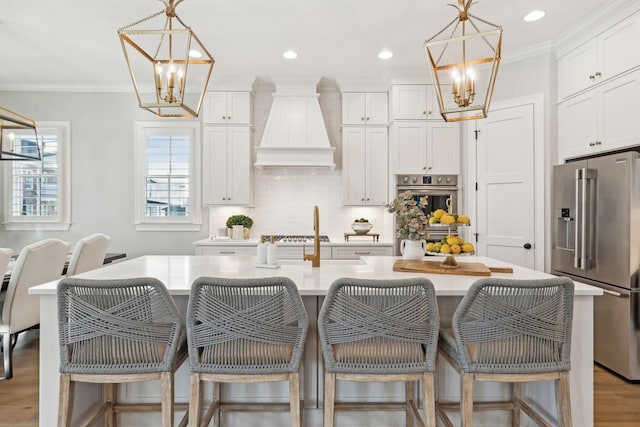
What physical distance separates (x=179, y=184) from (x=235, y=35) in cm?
214

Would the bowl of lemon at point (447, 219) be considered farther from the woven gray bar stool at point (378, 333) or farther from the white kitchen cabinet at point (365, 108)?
the white kitchen cabinet at point (365, 108)

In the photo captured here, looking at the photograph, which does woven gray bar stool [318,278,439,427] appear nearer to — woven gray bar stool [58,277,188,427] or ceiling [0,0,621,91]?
woven gray bar stool [58,277,188,427]

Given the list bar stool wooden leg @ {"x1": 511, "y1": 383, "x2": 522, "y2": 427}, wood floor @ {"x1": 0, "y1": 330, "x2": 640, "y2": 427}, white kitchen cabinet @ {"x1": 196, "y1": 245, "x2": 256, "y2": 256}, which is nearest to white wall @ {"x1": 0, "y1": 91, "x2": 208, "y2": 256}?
white kitchen cabinet @ {"x1": 196, "y1": 245, "x2": 256, "y2": 256}

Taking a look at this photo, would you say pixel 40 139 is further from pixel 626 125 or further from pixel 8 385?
pixel 626 125

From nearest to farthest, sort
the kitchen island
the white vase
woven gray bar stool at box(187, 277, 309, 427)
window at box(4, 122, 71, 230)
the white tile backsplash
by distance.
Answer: woven gray bar stool at box(187, 277, 309, 427), the kitchen island, the white vase, window at box(4, 122, 71, 230), the white tile backsplash

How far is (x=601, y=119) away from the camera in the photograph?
10.2ft

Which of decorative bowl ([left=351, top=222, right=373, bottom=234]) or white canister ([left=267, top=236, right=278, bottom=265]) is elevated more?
decorative bowl ([left=351, top=222, right=373, bottom=234])

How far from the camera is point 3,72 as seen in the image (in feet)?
14.5

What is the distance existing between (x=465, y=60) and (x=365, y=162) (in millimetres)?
2167

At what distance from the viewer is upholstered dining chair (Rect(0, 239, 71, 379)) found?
2.70 metres

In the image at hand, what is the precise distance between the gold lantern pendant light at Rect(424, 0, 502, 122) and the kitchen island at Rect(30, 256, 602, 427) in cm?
97

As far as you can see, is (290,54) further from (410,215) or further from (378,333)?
(378,333)

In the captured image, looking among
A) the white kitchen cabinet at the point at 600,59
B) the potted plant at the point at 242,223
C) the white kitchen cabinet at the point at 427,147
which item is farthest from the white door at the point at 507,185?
the potted plant at the point at 242,223

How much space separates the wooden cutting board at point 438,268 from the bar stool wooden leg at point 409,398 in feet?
2.05
